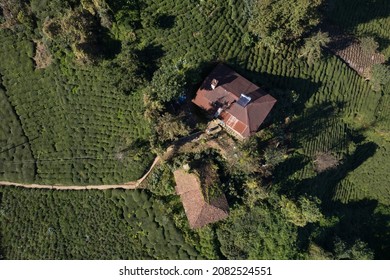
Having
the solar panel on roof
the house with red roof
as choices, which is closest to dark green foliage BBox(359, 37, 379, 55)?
the house with red roof

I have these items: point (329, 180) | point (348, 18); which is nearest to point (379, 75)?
point (348, 18)

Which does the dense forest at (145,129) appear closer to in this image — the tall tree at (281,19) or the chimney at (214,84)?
the tall tree at (281,19)

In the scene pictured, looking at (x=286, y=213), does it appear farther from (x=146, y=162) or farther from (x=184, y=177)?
(x=146, y=162)

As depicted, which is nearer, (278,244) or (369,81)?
(278,244)

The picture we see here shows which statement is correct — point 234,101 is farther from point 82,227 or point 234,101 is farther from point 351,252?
point 351,252

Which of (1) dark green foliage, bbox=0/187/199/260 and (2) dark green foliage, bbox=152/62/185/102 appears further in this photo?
(1) dark green foliage, bbox=0/187/199/260

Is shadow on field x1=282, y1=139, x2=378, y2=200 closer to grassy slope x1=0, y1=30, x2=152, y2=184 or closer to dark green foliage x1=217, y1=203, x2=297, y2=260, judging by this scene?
dark green foliage x1=217, y1=203, x2=297, y2=260

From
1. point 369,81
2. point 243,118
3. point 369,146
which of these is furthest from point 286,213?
point 369,81
